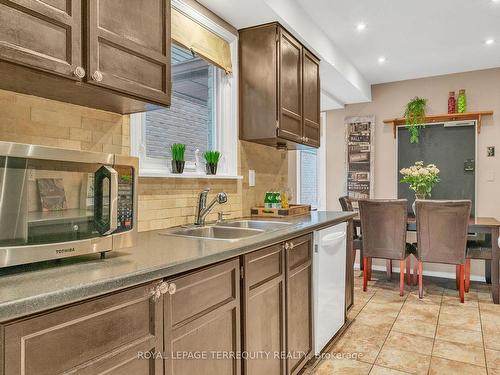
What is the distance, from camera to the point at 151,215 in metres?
2.06

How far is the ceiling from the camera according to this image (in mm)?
2799

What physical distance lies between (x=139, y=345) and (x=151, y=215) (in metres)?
1.03

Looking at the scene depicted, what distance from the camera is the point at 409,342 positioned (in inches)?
107

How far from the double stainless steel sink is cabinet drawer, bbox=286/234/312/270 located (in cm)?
15

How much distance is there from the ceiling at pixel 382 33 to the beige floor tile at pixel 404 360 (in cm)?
249

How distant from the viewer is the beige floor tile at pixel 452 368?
7.45 feet

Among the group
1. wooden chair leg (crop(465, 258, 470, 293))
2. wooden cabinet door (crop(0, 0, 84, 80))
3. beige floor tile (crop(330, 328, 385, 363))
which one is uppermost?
wooden cabinet door (crop(0, 0, 84, 80))

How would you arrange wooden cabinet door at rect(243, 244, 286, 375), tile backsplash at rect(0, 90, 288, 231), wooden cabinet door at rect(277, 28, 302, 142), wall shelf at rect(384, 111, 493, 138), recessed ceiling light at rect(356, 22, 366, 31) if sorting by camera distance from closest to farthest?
tile backsplash at rect(0, 90, 288, 231), wooden cabinet door at rect(243, 244, 286, 375), wooden cabinet door at rect(277, 28, 302, 142), recessed ceiling light at rect(356, 22, 366, 31), wall shelf at rect(384, 111, 493, 138)

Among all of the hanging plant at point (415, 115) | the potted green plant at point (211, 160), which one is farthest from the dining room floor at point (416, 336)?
the hanging plant at point (415, 115)

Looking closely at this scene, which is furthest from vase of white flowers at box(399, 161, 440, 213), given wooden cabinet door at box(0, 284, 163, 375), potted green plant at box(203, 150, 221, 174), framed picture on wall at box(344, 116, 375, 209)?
wooden cabinet door at box(0, 284, 163, 375)

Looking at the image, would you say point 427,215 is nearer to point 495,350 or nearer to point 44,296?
point 495,350

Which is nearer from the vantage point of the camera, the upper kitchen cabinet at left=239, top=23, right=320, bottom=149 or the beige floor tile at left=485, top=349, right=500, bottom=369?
the beige floor tile at left=485, top=349, right=500, bottom=369

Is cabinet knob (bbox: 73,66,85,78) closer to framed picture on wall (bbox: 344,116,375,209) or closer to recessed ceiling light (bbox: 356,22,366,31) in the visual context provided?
recessed ceiling light (bbox: 356,22,366,31)

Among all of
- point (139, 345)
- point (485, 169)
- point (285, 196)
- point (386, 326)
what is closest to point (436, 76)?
point (485, 169)
